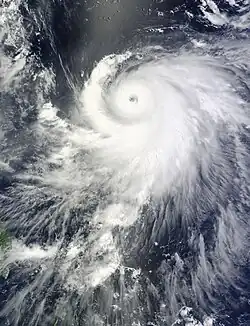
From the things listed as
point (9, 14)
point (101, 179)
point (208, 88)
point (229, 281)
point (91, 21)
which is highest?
point (9, 14)

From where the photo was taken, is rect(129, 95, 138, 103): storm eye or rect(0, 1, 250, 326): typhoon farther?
rect(129, 95, 138, 103): storm eye

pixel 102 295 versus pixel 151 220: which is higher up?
pixel 151 220

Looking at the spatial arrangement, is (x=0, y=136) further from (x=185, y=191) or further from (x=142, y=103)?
(x=185, y=191)

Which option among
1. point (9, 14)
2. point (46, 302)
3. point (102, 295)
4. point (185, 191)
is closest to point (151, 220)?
point (185, 191)

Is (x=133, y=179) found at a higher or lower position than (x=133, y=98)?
lower

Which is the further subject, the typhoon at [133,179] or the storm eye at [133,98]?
the storm eye at [133,98]

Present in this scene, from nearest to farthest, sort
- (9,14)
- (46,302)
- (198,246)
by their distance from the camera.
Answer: (46,302) < (198,246) < (9,14)

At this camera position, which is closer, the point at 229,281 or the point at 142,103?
the point at 229,281

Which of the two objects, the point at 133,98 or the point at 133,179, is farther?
the point at 133,98
